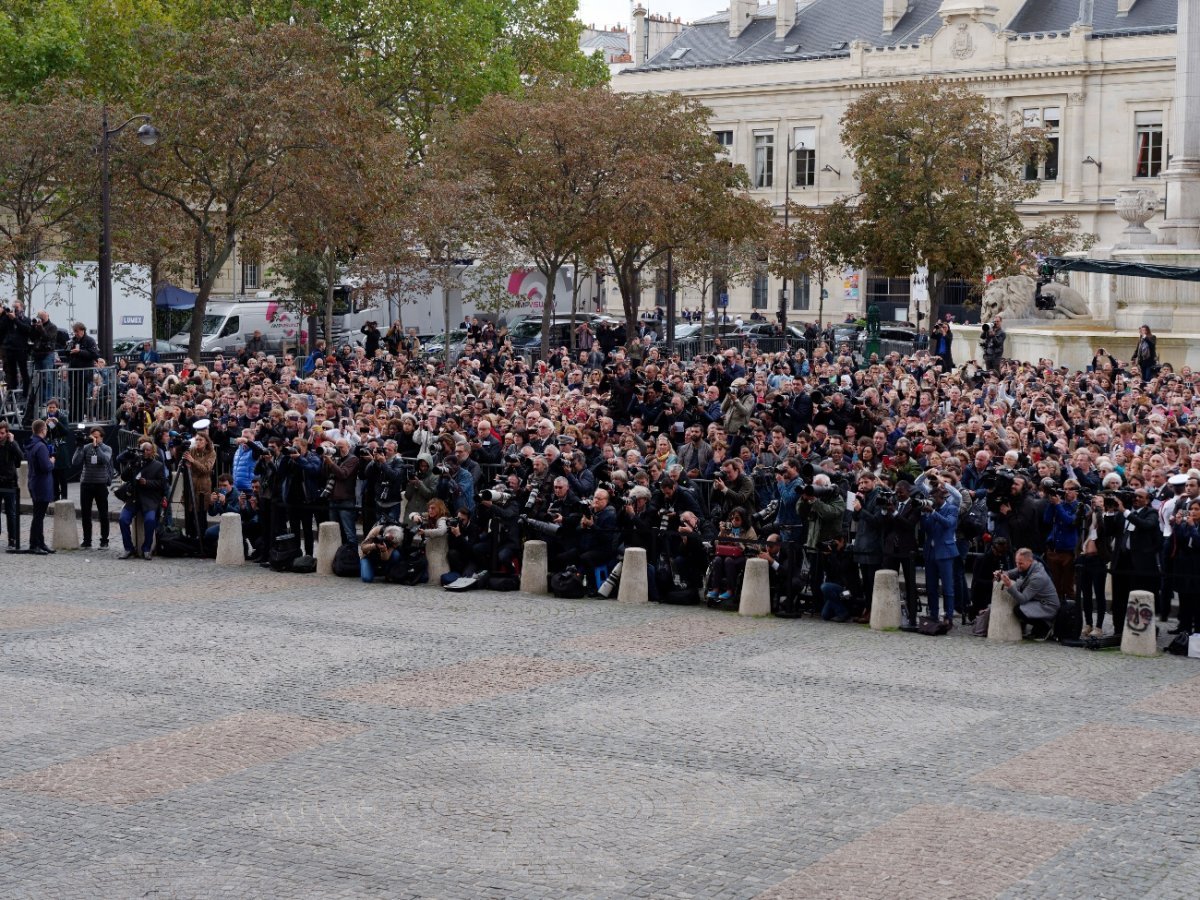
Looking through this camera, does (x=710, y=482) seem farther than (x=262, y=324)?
No

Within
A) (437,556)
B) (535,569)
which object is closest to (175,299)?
(437,556)

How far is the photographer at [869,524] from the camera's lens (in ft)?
59.4

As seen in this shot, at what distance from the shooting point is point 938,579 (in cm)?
1820

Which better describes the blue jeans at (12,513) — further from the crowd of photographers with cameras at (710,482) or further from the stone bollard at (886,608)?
the stone bollard at (886,608)

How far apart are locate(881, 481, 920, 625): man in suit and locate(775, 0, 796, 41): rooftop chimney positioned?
6903 cm

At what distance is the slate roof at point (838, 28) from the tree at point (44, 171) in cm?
4276

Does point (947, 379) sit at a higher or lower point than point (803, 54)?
lower

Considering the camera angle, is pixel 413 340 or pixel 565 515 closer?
pixel 565 515

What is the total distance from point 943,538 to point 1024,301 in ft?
79.1

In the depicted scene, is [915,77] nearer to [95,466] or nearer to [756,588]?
[95,466]

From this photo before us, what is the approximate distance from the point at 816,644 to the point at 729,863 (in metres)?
6.94

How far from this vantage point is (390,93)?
59.4 meters

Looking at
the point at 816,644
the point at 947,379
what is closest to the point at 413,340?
the point at 947,379

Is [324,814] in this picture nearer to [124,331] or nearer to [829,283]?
[124,331]
